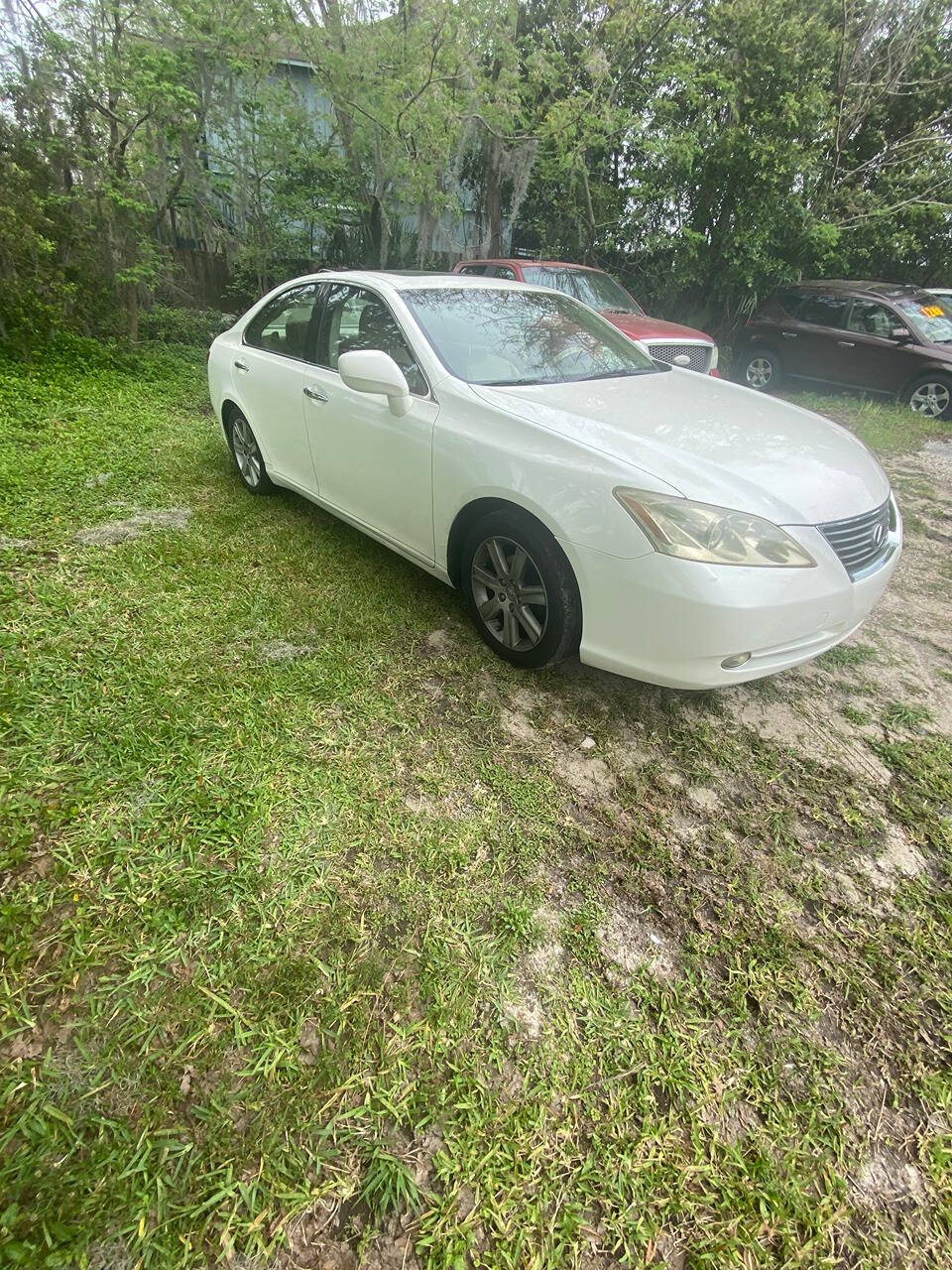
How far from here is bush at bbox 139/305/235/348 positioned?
8672 mm

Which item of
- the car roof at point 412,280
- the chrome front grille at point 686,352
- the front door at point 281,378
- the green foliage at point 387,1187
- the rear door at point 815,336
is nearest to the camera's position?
the green foliage at point 387,1187

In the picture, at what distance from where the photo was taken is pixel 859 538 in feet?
7.89

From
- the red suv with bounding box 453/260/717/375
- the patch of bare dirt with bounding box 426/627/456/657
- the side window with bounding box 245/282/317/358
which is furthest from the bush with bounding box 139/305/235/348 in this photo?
the patch of bare dirt with bounding box 426/627/456/657

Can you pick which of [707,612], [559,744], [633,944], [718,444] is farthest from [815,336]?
[633,944]

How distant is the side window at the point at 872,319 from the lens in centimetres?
797

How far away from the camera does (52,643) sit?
281 cm

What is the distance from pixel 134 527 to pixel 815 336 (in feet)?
29.0

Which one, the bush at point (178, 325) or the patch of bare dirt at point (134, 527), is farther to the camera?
the bush at point (178, 325)

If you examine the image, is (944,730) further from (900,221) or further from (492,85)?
(900,221)

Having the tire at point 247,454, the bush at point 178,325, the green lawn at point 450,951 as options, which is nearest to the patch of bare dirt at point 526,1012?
the green lawn at point 450,951

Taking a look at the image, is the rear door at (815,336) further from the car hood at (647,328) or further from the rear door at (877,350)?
the car hood at (647,328)

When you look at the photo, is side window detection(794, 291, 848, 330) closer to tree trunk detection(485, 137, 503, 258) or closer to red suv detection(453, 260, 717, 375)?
red suv detection(453, 260, 717, 375)

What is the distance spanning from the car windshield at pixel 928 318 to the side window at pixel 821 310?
66 centimetres

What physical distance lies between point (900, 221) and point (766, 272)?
2.37 meters
